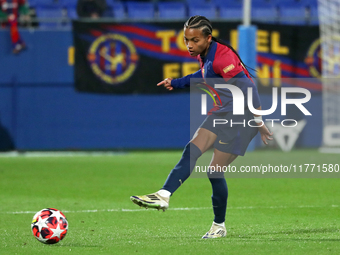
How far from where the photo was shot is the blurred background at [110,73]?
16.1 meters

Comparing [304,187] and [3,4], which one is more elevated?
[3,4]

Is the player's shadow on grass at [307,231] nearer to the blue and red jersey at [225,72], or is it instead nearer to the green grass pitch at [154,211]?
the green grass pitch at [154,211]

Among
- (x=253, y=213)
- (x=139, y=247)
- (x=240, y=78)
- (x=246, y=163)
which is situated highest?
(x=240, y=78)

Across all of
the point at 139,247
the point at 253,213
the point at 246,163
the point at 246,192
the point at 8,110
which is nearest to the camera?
the point at 139,247

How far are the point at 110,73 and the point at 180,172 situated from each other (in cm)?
1139

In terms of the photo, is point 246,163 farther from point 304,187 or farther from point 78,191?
point 78,191

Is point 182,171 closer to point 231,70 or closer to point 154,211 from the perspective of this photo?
point 231,70

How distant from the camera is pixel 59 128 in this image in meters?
16.2

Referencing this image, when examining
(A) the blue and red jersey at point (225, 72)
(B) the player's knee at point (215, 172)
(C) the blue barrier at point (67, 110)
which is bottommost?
(C) the blue barrier at point (67, 110)

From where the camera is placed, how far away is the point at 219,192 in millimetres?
5664

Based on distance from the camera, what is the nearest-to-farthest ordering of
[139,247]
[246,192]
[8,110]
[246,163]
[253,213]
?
1. [139,247]
2. [253,213]
3. [246,192]
4. [246,163]
5. [8,110]

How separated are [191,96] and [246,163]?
3608 millimetres

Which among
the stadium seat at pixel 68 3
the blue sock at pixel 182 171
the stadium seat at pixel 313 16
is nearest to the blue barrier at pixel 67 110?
the stadium seat at pixel 68 3

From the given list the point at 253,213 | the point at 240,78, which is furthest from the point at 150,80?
the point at 240,78
